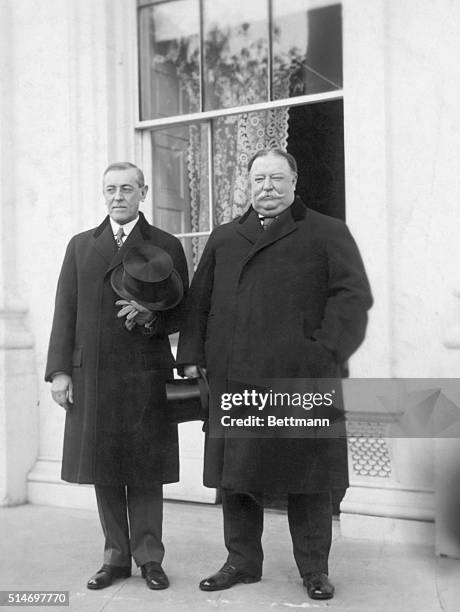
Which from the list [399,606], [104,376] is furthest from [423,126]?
[399,606]

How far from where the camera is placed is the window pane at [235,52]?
11.8 feet

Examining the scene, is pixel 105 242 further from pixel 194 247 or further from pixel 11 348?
pixel 11 348

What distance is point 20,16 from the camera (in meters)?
4.25

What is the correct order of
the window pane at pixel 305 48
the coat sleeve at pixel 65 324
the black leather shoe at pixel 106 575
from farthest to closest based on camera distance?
the window pane at pixel 305 48 < the coat sleeve at pixel 65 324 < the black leather shoe at pixel 106 575

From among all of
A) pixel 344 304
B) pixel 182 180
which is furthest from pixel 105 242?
pixel 182 180

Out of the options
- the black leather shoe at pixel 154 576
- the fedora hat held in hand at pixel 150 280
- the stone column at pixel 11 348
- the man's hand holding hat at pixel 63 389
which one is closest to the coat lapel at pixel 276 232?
the fedora hat held in hand at pixel 150 280

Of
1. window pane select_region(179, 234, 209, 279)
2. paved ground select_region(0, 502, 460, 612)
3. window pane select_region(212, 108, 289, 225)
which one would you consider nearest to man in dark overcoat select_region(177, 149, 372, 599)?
paved ground select_region(0, 502, 460, 612)

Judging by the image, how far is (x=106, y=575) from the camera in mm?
2859

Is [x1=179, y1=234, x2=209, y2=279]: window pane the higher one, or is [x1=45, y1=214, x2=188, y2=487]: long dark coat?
[x1=179, y1=234, x2=209, y2=279]: window pane

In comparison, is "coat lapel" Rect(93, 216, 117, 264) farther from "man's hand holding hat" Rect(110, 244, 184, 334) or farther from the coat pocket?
the coat pocket

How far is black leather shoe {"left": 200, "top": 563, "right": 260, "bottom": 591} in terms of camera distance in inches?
109

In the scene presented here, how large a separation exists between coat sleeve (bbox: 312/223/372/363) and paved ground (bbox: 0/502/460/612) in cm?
90

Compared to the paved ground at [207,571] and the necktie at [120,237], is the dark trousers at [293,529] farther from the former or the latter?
the necktie at [120,237]

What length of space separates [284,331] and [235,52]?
1859 mm
